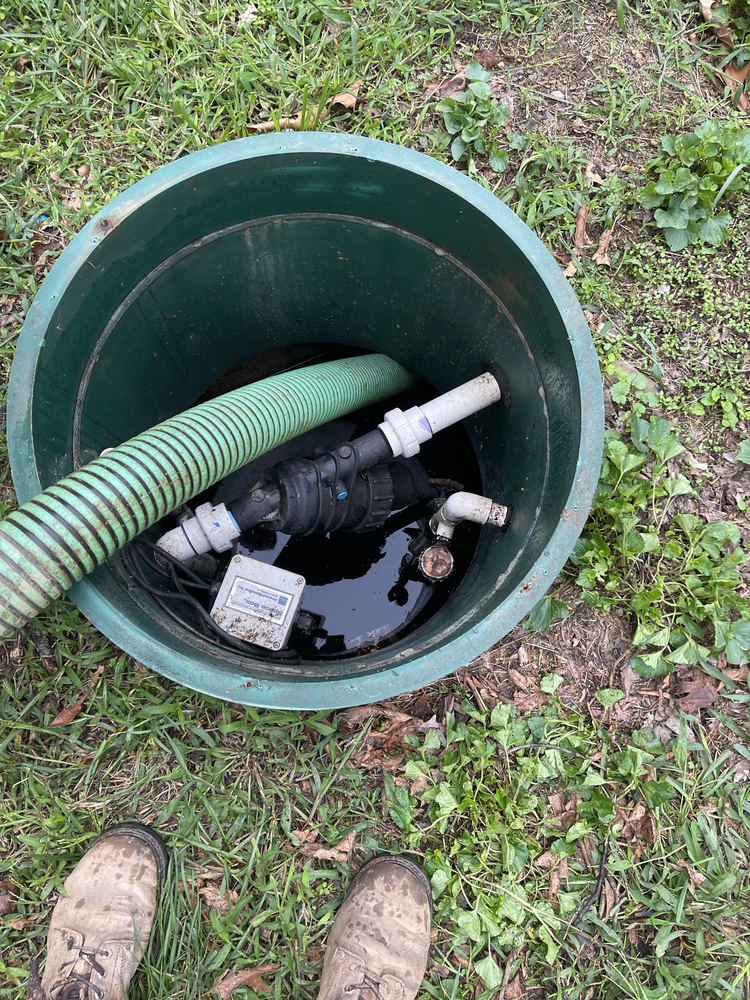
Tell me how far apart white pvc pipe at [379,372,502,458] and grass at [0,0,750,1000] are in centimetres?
37

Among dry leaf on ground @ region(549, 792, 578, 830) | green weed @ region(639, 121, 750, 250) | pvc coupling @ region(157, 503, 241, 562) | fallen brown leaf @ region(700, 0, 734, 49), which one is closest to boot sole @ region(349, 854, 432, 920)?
dry leaf on ground @ region(549, 792, 578, 830)

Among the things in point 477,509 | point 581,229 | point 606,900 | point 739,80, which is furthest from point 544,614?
point 739,80

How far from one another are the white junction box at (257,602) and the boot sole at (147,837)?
0.52 m

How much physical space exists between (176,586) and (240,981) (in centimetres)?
96

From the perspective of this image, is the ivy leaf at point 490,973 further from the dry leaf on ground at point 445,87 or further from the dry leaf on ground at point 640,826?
the dry leaf on ground at point 445,87

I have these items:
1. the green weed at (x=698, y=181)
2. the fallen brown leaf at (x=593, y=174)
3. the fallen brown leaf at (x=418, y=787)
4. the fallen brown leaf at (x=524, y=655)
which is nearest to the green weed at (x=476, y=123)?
the fallen brown leaf at (x=593, y=174)

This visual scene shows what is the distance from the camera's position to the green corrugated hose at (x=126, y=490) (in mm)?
1155

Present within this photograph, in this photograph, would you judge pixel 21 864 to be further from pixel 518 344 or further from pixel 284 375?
pixel 518 344

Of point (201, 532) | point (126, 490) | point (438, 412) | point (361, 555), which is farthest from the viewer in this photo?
point (361, 555)

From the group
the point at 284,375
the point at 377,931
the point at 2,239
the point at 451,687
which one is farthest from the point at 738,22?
the point at 377,931

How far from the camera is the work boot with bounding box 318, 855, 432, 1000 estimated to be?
1477 mm

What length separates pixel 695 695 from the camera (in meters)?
1.66

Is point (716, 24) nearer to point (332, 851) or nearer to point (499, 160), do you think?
point (499, 160)

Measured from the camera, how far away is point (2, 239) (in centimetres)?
192
